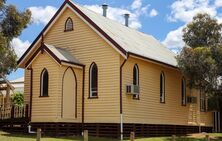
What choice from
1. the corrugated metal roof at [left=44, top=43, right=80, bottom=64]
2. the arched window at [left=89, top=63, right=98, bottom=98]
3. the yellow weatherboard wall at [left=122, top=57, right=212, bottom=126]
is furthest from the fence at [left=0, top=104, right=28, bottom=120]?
the yellow weatherboard wall at [left=122, top=57, right=212, bottom=126]

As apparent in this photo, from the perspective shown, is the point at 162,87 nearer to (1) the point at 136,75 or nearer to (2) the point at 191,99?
(1) the point at 136,75

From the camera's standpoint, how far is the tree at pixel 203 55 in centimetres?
3259

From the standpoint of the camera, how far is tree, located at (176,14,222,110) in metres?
32.6

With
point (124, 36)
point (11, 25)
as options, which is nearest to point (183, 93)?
point (124, 36)

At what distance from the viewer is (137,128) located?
31.4 meters

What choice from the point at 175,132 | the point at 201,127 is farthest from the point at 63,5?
the point at 201,127

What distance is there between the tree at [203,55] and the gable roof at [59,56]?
775cm

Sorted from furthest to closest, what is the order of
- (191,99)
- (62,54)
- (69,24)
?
(191,99) < (69,24) < (62,54)

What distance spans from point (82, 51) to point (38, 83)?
363cm

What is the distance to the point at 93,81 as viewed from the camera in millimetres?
31109

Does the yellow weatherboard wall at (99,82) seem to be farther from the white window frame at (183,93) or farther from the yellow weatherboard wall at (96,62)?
the white window frame at (183,93)

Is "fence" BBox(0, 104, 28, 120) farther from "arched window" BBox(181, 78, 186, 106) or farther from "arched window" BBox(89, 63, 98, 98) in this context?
"arched window" BBox(181, 78, 186, 106)

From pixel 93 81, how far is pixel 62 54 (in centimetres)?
266

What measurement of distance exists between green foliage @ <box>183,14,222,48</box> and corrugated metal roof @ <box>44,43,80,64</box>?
993cm
